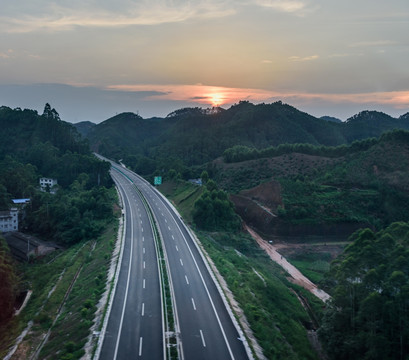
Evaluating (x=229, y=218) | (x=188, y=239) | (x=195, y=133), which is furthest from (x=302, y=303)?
(x=195, y=133)

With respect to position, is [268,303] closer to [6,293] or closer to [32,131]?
[6,293]

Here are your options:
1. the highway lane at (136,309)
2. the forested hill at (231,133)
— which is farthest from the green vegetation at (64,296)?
the forested hill at (231,133)

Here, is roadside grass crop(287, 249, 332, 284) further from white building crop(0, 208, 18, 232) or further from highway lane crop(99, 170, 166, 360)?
white building crop(0, 208, 18, 232)

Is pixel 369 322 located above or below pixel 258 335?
above

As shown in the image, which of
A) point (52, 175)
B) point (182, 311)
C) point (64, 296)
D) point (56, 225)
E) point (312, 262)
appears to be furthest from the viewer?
point (52, 175)

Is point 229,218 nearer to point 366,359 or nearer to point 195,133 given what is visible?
point 366,359

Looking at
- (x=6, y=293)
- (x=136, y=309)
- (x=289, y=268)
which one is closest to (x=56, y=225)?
(x=6, y=293)

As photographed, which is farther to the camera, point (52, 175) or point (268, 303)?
point (52, 175)

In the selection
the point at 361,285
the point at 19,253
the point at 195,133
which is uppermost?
the point at 195,133
